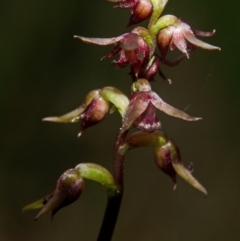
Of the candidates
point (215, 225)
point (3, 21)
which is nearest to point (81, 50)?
point (3, 21)

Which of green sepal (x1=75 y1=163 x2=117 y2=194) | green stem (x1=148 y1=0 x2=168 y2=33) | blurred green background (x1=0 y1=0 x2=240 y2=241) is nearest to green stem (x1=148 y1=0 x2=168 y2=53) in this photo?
green stem (x1=148 y1=0 x2=168 y2=33)

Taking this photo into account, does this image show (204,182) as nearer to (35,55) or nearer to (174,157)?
(35,55)

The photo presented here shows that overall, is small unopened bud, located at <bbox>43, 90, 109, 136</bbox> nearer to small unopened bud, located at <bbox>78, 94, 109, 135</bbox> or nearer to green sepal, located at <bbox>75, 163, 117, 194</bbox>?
small unopened bud, located at <bbox>78, 94, 109, 135</bbox>

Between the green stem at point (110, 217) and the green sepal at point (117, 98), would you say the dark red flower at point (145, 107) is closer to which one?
the green sepal at point (117, 98)

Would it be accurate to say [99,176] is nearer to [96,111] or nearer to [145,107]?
[96,111]

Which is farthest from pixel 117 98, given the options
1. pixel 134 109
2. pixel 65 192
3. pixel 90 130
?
pixel 90 130

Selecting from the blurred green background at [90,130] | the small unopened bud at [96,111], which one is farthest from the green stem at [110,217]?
the blurred green background at [90,130]
